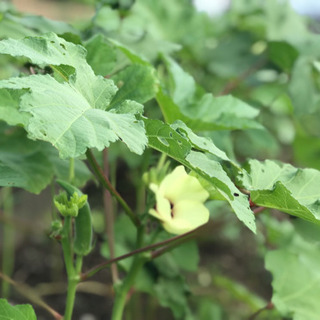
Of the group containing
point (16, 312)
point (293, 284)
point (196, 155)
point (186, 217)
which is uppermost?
point (196, 155)

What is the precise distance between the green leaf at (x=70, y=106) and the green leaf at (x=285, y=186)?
0.62 feet

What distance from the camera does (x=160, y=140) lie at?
56 centimetres

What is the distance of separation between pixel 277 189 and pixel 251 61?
865mm

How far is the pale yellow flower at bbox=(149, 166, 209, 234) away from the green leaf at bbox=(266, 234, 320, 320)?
0.27m

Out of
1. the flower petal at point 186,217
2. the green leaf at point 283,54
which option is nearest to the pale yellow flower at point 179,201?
the flower petal at point 186,217

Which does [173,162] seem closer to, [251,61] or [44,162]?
[44,162]

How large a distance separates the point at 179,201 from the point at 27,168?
0.25 m

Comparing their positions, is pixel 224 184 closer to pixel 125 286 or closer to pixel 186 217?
pixel 186 217

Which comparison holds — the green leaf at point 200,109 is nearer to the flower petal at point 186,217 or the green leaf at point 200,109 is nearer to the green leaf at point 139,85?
the green leaf at point 139,85

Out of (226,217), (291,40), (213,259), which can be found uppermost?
(291,40)

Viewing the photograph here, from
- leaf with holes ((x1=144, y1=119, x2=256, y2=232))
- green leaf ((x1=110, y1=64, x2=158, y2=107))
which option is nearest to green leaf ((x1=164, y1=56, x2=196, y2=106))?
green leaf ((x1=110, y1=64, x2=158, y2=107))

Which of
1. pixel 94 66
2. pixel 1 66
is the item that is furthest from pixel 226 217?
pixel 94 66

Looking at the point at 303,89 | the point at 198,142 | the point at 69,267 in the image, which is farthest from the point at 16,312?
the point at 303,89

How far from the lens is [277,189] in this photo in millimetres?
611
